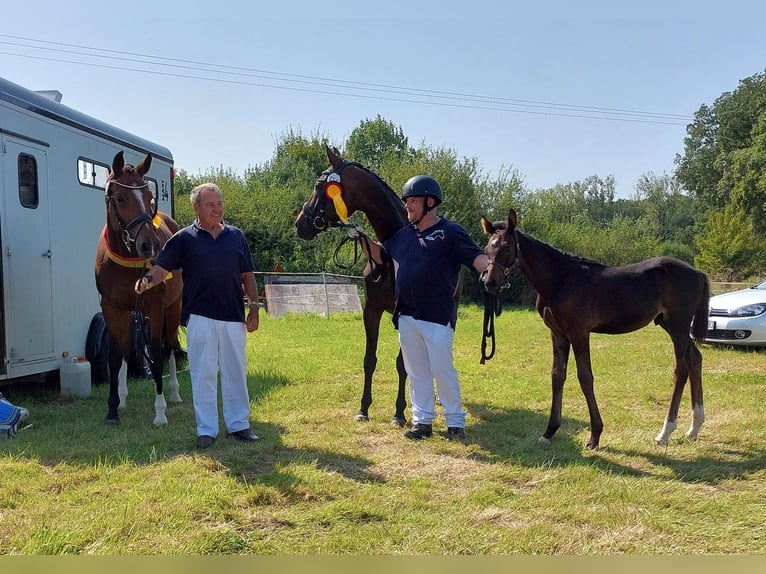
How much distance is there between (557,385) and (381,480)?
1.81 meters

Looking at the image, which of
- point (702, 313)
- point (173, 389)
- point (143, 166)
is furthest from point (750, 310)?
point (143, 166)

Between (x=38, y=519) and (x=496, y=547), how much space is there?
2.43 metres

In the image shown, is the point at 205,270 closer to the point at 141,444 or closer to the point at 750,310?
the point at 141,444

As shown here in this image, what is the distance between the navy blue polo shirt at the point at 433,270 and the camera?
4.95m

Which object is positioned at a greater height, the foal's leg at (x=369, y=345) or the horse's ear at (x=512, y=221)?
the horse's ear at (x=512, y=221)

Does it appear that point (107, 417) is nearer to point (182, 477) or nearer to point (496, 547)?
point (182, 477)

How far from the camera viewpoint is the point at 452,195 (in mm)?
25875

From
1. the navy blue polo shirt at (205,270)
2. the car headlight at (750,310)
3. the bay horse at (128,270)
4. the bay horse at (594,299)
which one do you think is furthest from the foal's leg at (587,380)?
the car headlight at (750,310)

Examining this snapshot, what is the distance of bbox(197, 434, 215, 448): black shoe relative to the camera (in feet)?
15.7

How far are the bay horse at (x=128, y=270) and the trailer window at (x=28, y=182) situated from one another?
126 centimetres

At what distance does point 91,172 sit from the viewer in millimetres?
7523

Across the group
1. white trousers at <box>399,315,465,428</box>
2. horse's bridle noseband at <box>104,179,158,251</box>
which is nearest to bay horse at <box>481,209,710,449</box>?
white trousers at <box>399,315,465,428</box>

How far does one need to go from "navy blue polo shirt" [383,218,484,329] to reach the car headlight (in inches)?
298

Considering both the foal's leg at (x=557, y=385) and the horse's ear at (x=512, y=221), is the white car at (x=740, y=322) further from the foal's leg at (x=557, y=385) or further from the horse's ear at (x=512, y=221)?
the horse's ear at (x=512, y=221)
